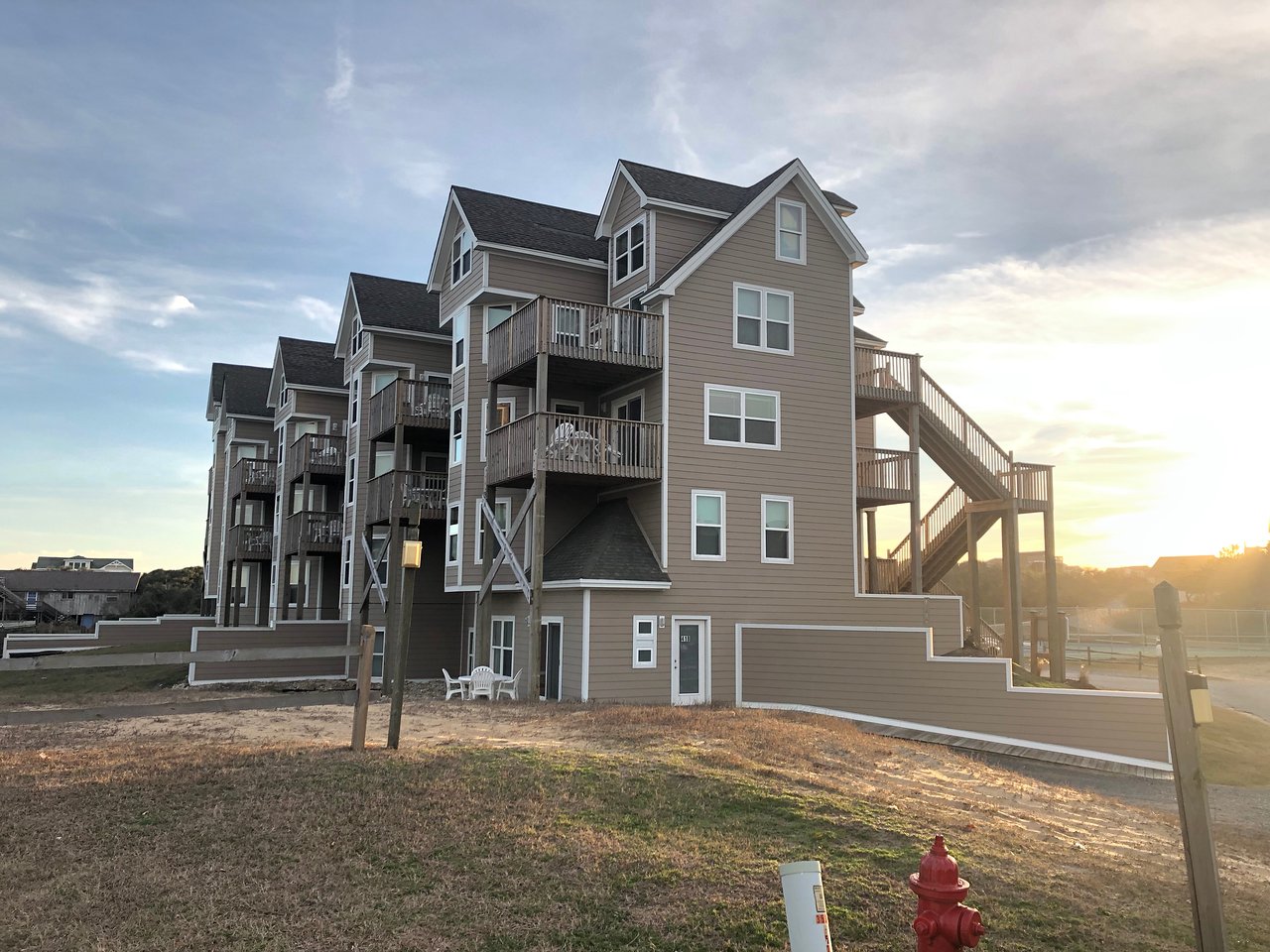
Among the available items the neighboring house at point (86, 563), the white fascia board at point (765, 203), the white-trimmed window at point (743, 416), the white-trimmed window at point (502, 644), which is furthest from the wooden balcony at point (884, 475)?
the neighboring house at point (86, 563)

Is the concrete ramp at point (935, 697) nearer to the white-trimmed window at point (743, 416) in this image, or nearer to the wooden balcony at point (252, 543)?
the white-trimmed window at point (743, 416)

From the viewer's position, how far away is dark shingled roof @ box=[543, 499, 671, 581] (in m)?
23.1

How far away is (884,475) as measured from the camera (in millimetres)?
28672

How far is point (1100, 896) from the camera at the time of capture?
8.28 meters

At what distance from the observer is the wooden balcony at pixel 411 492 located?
1208 inches

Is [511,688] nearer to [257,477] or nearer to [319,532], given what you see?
[319,532]

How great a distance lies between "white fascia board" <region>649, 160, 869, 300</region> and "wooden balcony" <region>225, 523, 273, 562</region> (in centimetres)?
2839

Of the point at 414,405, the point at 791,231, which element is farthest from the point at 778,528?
the point at 414,405

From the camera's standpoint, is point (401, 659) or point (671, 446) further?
point (671, 446)

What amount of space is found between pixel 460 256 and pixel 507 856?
2355cm

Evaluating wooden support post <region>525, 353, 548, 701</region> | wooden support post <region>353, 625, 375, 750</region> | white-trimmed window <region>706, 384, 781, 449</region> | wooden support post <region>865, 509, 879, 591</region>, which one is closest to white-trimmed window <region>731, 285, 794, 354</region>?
white-trimmed window <region>706, 384, 781, 449</region>

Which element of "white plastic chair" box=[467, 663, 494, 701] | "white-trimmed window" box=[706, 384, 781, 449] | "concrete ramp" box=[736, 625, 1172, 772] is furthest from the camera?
"white-trimmed window" box=[706, 384, 781, 449]

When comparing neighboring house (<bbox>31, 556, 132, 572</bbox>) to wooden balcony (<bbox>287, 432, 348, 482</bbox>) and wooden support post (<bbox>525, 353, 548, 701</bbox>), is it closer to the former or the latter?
wooden balcony (<bbox>287, 432, 348, 482</bbox>)

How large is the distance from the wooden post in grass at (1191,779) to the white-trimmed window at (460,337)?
23.8 metres
